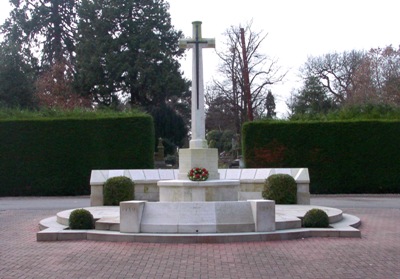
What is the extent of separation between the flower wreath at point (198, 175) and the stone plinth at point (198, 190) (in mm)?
131

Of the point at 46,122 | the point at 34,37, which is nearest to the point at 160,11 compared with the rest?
the point at 34,37

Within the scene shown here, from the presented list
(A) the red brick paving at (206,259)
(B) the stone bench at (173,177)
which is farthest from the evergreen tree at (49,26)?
(A) the red brick paving at (206,259)

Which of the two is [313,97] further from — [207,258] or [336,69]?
[207,258]

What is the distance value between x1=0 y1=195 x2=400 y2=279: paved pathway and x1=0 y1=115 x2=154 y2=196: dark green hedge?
11.5 m

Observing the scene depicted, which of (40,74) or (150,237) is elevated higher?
(40,74)

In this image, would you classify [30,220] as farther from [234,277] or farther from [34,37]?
[34,37]

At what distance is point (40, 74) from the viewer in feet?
155

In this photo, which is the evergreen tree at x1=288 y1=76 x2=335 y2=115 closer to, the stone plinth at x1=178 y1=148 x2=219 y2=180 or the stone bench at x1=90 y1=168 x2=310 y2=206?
the stone bench at x1=90 y1=168 x2=310 y2=206

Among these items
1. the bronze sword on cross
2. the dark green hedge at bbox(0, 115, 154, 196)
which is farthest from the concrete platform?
the dark green hedge at bbox(0, 115, 154, 196)

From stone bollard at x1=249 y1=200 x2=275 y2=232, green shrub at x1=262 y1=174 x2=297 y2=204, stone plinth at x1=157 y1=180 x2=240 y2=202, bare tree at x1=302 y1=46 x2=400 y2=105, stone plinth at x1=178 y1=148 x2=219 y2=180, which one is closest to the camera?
stone bollard at x1=249 y1=200 x2=275 y2=232

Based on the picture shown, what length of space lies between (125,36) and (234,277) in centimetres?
3702

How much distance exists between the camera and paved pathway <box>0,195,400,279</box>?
8.18m

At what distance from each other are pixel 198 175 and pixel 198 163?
49 cm

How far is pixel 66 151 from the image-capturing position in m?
24.0
